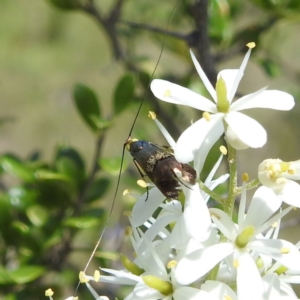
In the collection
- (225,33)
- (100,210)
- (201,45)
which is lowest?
(100,210)

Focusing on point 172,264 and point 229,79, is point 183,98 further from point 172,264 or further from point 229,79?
point 172,264

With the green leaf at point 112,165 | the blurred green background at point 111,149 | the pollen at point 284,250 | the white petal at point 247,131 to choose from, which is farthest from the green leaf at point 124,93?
the pollen at point 284,250

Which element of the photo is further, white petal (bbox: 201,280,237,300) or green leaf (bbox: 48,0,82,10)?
green leaf (bbox: 48,0,82,10)

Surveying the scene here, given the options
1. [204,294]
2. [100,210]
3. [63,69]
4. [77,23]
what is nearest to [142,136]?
[100,210]

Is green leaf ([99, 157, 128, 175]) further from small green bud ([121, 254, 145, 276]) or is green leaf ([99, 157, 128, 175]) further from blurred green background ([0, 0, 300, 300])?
small green bud ([121, 254, 145, 276])

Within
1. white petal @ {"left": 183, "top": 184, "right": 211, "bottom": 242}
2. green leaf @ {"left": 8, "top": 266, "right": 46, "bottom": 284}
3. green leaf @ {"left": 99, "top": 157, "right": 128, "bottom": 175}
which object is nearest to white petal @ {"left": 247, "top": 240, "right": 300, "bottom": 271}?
white petal @ {"left": 183, "top": 184, "right": 211, "bottom": 242}

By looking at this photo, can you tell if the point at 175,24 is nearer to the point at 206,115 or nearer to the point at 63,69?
the point at 206,115

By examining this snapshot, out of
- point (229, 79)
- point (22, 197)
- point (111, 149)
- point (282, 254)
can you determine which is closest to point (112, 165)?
point (22, 197)
